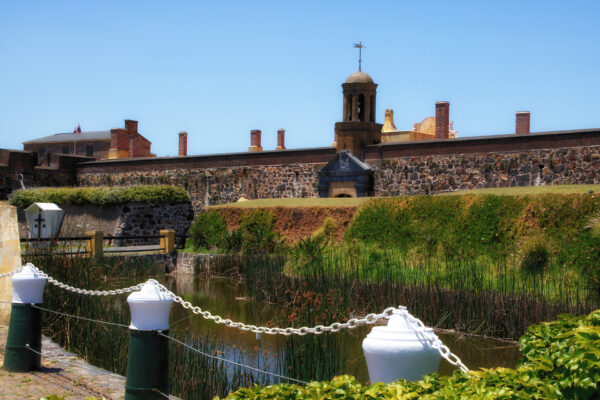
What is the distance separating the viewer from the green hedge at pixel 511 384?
2994 millimetres

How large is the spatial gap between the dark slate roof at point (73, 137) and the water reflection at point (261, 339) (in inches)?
1783

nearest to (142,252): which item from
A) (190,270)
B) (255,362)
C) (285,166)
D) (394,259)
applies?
(190,270)

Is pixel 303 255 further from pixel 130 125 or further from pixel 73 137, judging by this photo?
pixel 73 137

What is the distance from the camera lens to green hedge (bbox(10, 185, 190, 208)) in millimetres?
24500

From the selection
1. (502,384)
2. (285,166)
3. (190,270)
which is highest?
(285,166)

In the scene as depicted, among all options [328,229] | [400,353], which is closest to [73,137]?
[328,229]

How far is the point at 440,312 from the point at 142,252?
12.1m

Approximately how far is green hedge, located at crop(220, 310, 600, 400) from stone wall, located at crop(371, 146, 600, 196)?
17199 mm

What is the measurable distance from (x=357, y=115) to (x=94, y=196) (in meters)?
10.2

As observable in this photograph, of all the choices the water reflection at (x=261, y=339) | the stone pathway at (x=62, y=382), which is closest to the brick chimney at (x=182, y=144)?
the water reflection at (x=261, y=339)

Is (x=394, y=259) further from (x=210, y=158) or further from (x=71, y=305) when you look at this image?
(x=210, y=158)

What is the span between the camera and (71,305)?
854 centimetres

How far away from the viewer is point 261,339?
1002 centimetres

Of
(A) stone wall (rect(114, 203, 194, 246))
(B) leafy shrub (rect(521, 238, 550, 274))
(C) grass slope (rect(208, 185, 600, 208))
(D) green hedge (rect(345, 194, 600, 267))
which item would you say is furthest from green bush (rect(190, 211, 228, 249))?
(B) leafy shrub (rect(521, 238, 550, 274))
